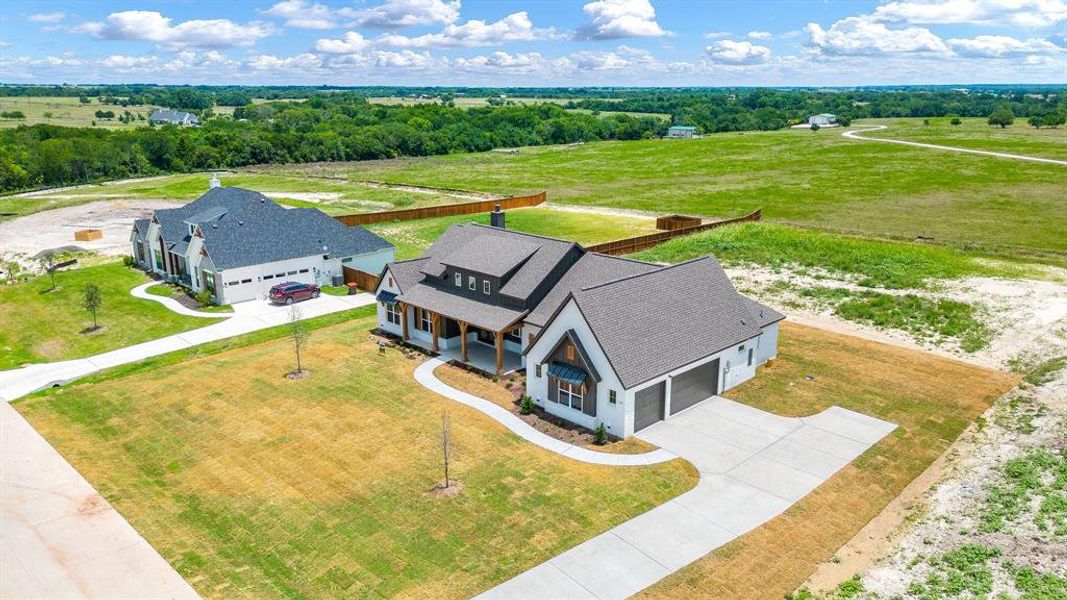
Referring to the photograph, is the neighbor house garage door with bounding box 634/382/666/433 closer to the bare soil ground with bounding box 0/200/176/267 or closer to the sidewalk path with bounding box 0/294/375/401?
the sidewalk path with bounding box 0/294/375/401

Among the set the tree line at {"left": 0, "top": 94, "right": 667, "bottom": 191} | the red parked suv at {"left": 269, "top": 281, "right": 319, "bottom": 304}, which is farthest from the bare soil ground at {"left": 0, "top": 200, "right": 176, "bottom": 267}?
the tree line at {"left": 0, "top": 94, "right": 667, "bottom": 191}

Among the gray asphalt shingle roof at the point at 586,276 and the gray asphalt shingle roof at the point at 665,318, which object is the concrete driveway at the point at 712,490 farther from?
the gray asphalt shingle roof at the point at 586,276

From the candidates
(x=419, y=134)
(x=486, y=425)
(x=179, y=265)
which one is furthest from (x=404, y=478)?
(x=419, y=134)

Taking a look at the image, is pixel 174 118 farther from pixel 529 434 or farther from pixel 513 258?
pixel 529 434

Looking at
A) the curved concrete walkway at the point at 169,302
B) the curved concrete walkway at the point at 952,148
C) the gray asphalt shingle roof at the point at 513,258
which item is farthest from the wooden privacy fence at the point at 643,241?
the curved concrete walkway at the point at 952,148

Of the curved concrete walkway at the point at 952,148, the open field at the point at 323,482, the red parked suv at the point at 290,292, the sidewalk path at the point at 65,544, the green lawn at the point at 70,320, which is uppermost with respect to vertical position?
the curved concrete walkway at the point at 952,148

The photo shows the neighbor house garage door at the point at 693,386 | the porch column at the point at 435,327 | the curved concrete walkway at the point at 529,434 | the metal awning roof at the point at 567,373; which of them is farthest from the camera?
the porch column at the point at 435,327
